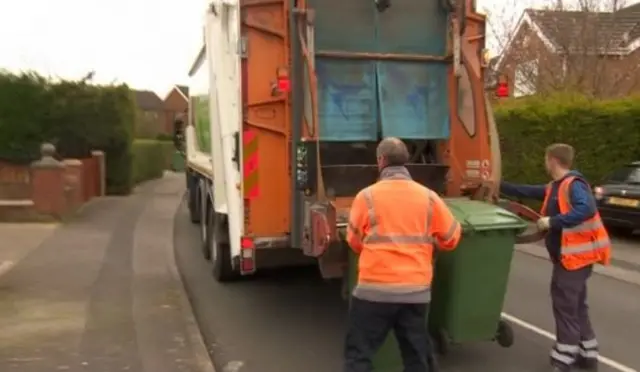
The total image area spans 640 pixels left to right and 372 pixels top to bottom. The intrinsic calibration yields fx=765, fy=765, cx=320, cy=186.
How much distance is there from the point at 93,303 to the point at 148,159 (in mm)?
23095

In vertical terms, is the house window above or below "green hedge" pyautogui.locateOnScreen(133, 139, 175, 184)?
above

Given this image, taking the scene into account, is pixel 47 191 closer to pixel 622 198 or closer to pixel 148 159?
pixel 622 198

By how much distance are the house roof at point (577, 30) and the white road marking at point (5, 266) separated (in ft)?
51.1

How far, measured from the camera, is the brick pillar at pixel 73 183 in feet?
51.4

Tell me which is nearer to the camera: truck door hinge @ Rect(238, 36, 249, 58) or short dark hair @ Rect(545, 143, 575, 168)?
short dark hair @ Rect(545, 143, 575, 168)

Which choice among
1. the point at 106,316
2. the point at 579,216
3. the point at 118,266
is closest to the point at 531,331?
the point at 579,216

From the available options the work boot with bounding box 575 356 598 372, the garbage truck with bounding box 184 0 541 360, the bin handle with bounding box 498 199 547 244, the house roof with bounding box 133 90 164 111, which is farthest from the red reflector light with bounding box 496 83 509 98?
the house roof with bounding box 133 90 164 111

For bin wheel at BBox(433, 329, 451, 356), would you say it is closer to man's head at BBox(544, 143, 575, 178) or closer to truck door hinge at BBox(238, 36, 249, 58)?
man's head at BBox(544, 143, 575, 178)

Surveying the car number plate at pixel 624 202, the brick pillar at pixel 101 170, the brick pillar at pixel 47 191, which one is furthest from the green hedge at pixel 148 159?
the car number plate at pixel 624 202

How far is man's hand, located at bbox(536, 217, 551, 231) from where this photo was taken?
17.6ft

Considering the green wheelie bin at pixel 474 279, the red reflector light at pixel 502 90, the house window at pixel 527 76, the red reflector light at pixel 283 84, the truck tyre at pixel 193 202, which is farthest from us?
the house window at pixel 527 76

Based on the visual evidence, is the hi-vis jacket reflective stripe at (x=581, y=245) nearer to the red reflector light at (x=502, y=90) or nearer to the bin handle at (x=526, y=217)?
the bin handle at (x=526, y=217)

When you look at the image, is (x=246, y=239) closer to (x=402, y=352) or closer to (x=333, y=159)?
(x=333, y=159)

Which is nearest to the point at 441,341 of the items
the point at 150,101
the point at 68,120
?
the point at 68,120
